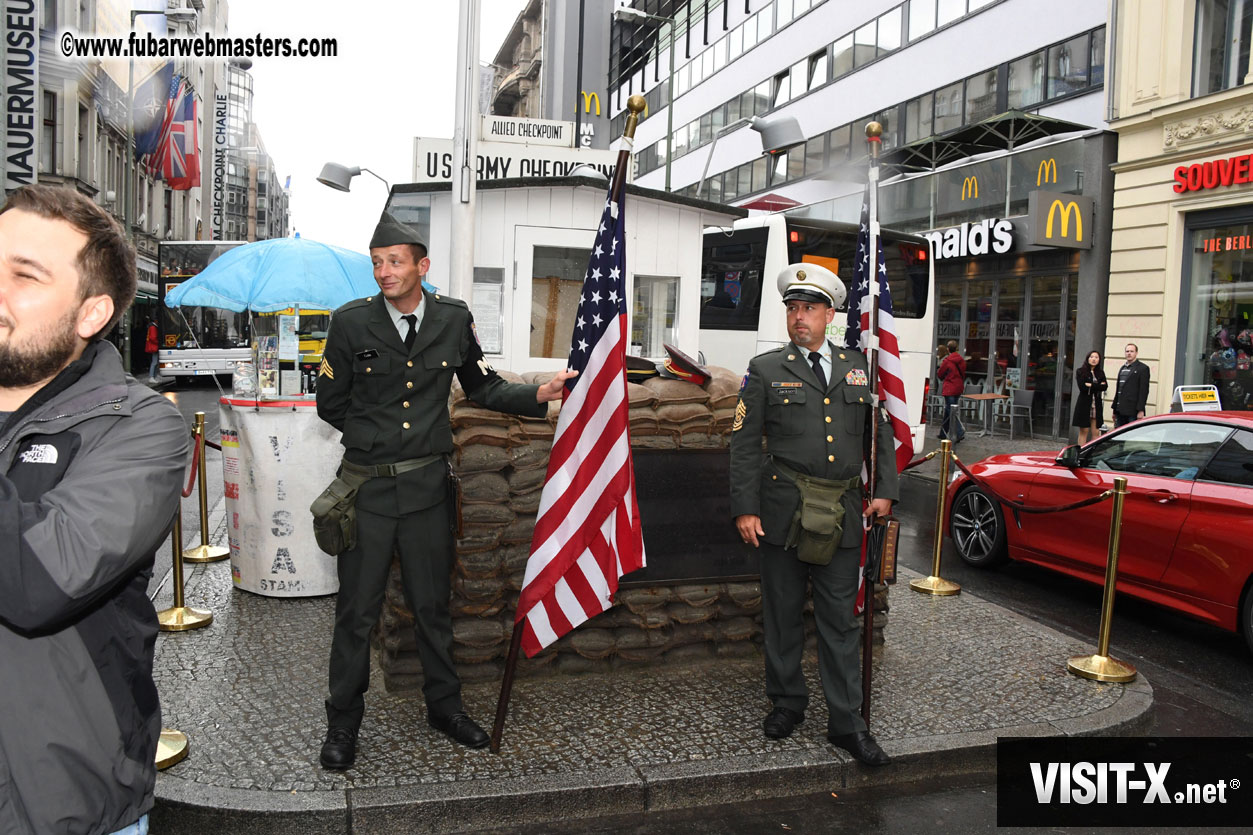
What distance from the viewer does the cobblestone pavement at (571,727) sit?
3879mm

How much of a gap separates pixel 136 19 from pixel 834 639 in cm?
4938

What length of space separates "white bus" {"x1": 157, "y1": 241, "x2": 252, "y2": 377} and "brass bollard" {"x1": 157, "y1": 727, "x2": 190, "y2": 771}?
2699 centimetres

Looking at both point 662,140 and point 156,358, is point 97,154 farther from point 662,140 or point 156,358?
point 662,140

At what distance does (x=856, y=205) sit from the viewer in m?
24.5

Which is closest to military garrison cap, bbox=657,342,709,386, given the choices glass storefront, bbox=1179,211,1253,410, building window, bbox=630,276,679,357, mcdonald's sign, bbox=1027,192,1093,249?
building window, bbox=630,276,679,357

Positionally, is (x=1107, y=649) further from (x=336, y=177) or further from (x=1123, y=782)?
(x=336, y=177)

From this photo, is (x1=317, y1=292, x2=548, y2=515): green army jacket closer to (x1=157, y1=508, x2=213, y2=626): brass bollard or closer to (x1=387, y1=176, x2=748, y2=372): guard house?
(x1=157, y1=508, x2=213, y2=626): brass bollard

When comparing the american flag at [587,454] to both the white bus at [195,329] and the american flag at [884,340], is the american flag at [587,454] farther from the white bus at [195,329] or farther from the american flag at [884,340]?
the white bus at [195,329]

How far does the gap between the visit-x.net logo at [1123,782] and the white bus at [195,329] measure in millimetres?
28273

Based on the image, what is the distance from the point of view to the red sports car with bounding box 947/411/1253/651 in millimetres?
6309

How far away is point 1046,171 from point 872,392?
17294 millimetres

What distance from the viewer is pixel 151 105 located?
3859 centimetres

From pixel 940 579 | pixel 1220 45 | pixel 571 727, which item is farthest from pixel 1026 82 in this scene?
pixel 571 727

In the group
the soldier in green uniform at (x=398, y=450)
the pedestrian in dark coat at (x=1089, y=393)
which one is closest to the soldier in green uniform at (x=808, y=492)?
the soldier in green uniform at (x=398, y=450)
